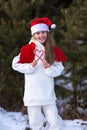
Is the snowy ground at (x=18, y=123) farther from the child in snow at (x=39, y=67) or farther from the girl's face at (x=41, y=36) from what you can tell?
the girl's face at (x=41, y=36)

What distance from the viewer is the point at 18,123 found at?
23.4 ft

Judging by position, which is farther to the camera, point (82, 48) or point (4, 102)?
point (4, 102)

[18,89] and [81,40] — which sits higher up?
[81,40]

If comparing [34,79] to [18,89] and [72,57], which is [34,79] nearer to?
[72,57]

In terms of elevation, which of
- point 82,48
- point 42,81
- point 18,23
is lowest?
point 42,81

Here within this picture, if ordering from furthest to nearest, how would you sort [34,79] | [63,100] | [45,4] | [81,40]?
1. [45,4]
2. [63,100]
3. [81,40]
4. [34,79]

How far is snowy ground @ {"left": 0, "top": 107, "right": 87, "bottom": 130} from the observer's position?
22.3 ft

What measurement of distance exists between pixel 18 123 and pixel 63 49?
1558mm

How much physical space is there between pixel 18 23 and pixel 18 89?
1278 mm

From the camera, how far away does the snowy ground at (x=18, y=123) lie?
6.80 m

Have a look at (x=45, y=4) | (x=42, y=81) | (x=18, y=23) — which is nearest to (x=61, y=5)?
(x=45, y=4)

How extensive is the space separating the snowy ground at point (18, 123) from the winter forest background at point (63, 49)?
329 millimetres

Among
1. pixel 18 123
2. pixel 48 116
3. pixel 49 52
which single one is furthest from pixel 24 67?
pixel 18 123

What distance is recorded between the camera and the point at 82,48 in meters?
6.77
